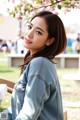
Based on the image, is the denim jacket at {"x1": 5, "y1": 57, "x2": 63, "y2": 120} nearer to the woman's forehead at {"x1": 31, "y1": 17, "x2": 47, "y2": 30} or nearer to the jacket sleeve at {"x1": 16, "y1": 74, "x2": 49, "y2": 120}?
the jacket sleeve at {"x1": 16, "y1": 74, "x2": 49, "y2": 120}

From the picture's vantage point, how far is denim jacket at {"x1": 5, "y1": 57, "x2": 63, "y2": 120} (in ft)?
6.16

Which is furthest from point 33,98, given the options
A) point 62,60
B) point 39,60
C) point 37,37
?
point 62,60

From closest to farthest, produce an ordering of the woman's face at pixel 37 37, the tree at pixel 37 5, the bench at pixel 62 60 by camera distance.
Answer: the woman's face at pixel 37 37
the tree at pixel 37 5
the bench at pixel 62 60

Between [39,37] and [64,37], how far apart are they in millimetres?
148

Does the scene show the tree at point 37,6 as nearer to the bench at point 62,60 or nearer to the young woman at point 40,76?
the young woman at point 40,76

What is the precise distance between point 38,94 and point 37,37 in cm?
35

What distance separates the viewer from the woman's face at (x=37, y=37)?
6.78 feet

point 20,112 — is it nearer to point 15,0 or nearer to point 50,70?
point 50,70

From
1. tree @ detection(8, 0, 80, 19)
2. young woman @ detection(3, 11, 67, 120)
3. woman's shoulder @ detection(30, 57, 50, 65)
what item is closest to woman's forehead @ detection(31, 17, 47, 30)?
young woman @ detection(3, 11, 67, 120)

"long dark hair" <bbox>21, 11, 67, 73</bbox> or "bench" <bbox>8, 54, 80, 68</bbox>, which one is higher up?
"long dark hair" <bbox>21, 11, 67, 73</bbox>

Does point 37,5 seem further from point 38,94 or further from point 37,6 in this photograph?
point 38,94

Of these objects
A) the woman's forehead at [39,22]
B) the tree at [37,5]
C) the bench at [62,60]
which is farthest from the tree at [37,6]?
the bench at [62,60]

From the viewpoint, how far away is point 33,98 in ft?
6.16

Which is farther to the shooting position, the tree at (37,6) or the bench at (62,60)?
the bench at (62,60)
